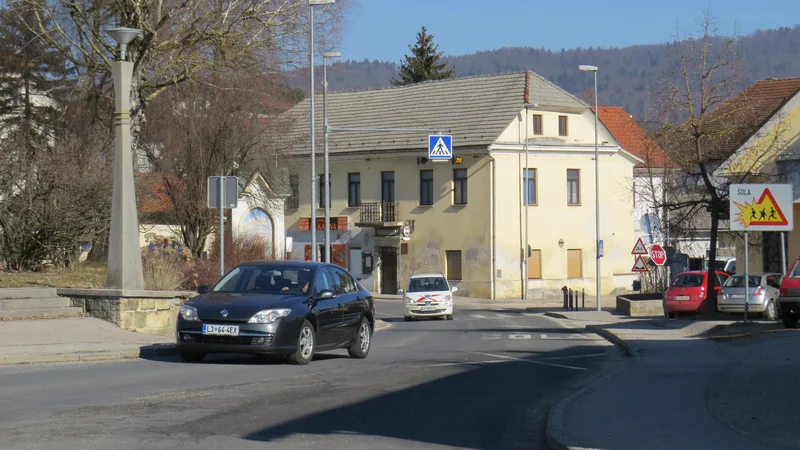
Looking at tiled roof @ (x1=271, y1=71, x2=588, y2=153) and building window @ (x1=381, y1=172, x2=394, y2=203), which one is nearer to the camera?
tiled roof @ (x1=271, y1=71, x2=588, y2=153)

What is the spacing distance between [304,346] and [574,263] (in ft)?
154

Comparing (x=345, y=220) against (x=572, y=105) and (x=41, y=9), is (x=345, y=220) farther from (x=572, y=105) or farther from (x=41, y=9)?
(x=41, y=9)

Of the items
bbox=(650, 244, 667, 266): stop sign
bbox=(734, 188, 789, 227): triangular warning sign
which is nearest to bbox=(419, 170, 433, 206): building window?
bbox=(650, 244, 667, 266): stop sign

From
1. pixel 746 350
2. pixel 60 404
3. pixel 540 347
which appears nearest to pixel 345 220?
pixel 540 347

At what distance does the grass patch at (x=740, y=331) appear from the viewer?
2205 cm

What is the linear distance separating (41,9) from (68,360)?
639 inches

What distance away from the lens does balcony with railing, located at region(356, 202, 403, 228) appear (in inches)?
2432

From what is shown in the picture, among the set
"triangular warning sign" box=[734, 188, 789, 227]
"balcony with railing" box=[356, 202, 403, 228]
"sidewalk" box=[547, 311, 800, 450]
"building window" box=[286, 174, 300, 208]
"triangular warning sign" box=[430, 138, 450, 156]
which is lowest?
"sidewalk" box=[547, 311, 800, 450]

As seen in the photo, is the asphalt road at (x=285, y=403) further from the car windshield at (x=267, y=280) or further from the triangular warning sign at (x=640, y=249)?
the triangular warning sign at (x=640, y=249)

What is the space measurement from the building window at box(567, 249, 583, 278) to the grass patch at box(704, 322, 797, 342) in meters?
35.1

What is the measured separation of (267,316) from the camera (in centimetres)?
1516

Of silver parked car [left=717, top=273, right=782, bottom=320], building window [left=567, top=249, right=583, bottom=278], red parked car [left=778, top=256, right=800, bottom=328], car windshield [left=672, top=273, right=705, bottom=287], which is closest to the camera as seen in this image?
red parked car [left=778, top=256, right=800, bottom=328]

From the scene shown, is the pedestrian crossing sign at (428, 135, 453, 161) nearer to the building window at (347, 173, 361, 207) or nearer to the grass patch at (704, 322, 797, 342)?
the grass patch at (704, 322, 797, 342)

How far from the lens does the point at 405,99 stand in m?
66.8
